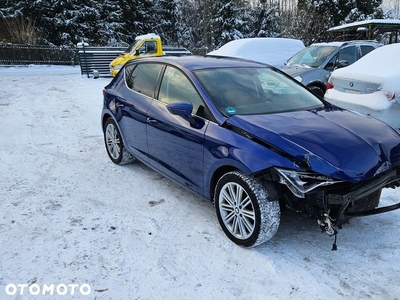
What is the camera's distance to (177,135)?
138 inches

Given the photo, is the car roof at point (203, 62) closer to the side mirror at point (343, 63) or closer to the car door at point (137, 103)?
the car door at point (137, 103)

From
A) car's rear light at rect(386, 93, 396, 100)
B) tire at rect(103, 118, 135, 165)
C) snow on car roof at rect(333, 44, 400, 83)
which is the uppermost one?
snow on car roof at rect(333, 44, 400, 83)

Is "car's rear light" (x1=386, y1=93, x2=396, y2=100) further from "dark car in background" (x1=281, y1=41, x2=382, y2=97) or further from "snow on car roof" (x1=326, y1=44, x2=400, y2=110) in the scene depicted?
"dark car in background" (x1=281, y1=41, x2=382, y2=97)

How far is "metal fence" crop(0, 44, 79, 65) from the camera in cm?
2134

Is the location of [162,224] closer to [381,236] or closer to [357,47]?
[381,236]

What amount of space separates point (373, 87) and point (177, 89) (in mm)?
3473

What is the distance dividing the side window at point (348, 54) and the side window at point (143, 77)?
608 centimetres

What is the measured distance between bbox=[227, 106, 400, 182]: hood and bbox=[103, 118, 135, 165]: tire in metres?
2.29

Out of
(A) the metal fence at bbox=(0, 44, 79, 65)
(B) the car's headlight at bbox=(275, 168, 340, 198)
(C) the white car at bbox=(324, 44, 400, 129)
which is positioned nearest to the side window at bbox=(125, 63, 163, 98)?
(B) the car's headlight at bbox=(275, 168, 340, 198)

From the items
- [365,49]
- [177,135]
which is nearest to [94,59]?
[365,49]

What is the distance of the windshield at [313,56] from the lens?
28.2 ft

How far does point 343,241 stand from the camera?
9.95 ft

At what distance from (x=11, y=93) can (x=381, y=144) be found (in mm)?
12266

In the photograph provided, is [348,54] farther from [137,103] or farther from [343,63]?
[137,103]
